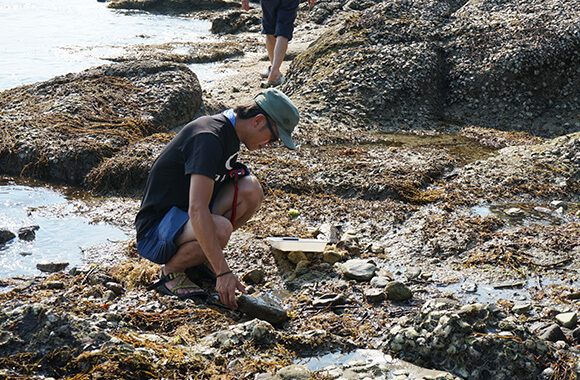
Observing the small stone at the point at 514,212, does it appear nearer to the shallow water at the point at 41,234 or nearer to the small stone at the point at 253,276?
the small stone at the point at 253,276

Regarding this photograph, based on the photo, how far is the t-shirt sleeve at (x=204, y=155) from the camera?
3.38 metres

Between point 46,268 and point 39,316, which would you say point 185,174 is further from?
point 46,268

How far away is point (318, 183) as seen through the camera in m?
5.98

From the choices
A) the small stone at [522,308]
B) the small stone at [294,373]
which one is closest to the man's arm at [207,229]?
the small stone at [294,373]

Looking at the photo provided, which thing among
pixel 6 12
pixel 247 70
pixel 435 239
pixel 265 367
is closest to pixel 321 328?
pixel 265 367

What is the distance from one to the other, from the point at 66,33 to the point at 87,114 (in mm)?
10738

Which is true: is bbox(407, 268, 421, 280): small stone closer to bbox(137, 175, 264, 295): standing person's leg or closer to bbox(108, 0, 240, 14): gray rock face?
bbox(137, 175, 264, 295): standing person's leg

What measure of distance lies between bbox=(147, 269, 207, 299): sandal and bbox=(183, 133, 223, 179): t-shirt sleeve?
803mm

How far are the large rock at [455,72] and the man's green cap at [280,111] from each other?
4109mm

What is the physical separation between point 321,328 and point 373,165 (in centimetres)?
291

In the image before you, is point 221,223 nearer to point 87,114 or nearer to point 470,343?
point 470,343

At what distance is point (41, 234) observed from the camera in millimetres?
5273

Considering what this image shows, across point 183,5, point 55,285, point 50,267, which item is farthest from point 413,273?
point 183,5

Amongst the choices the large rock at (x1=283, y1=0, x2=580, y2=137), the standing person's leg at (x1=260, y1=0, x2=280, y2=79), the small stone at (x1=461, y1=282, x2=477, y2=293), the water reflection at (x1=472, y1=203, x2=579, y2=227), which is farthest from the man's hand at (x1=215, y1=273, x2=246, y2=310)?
the standing person's leg at (x1=260, y1=0, x2=280, y2=79)
